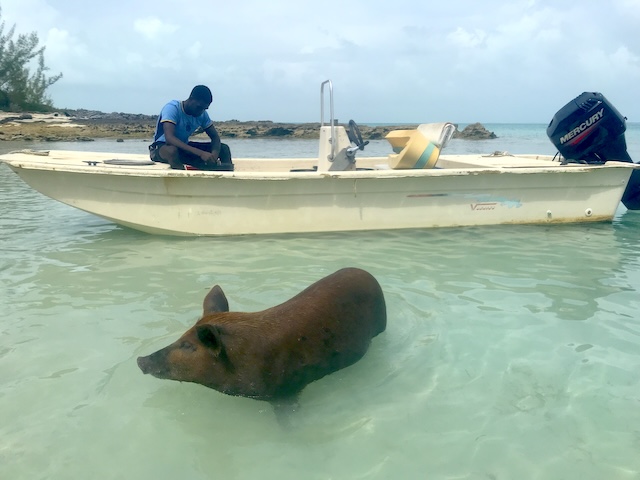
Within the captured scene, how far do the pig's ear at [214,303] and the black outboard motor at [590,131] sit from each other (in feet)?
21.3

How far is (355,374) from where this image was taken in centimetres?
365

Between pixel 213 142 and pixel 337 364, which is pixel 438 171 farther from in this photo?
pixel 337 364

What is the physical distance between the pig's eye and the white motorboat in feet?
12.3

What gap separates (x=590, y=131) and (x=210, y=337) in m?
7.16

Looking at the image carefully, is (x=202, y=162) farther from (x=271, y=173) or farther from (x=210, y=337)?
(x=210, y=337)

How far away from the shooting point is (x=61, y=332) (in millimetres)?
4254

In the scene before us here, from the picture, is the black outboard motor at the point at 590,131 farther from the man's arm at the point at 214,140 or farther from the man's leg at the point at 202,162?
the man's arm at the point at 214,140

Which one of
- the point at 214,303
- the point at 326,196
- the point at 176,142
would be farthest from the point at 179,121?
the point at 214,303

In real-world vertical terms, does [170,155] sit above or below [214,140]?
below

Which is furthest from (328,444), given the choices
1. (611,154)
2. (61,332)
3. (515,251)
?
(611,154)

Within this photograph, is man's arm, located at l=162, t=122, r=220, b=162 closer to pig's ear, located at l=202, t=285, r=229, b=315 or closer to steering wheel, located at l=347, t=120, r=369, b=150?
steering wheel, located at l=347, t=120, r=369, b=150

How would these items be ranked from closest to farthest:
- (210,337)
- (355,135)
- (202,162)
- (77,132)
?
(210,337), (202,162), (355,135), (77,132)

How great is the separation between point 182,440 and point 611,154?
7736 mm

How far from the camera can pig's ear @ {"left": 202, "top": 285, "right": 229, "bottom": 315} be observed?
3.60 meters
